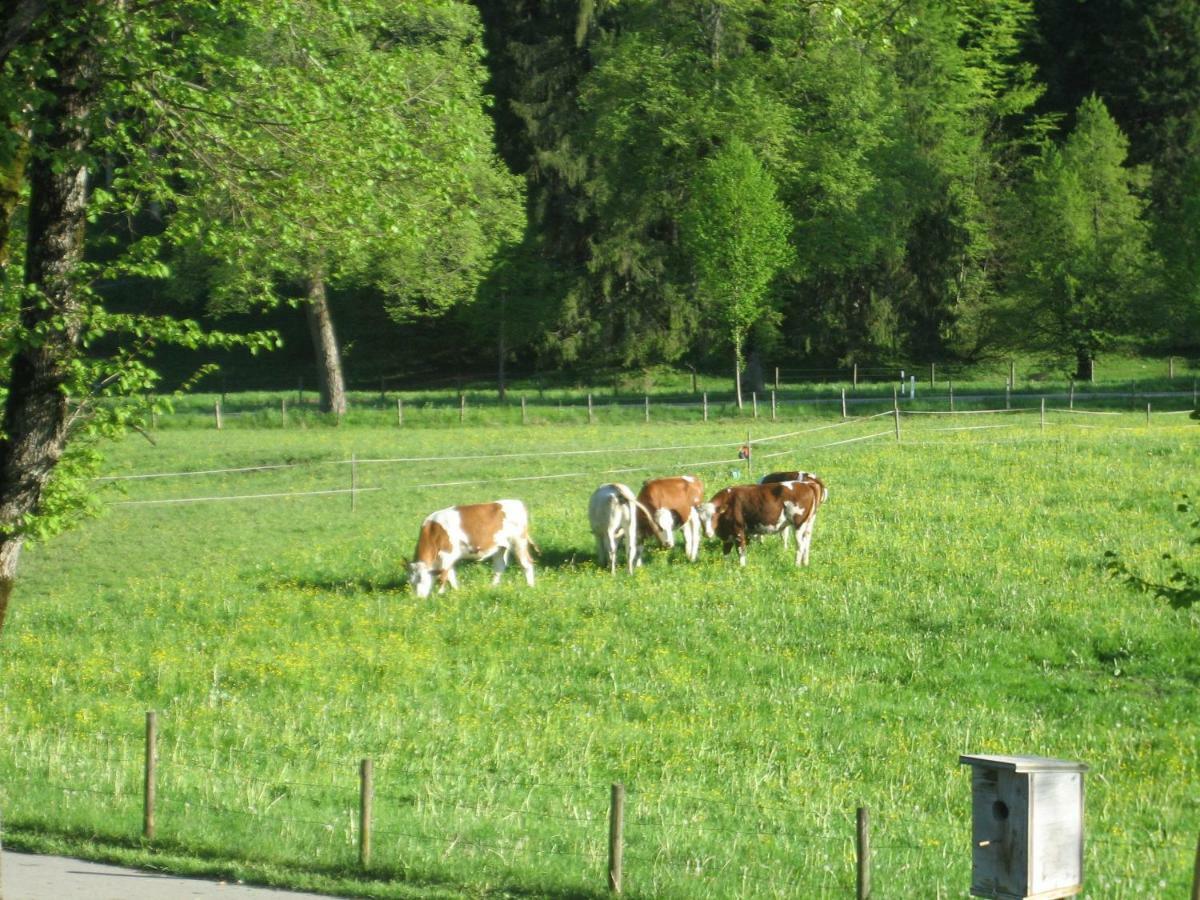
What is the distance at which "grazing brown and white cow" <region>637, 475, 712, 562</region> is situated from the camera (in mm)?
26453

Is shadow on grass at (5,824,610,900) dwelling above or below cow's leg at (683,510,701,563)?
below

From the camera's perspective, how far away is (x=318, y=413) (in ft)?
164

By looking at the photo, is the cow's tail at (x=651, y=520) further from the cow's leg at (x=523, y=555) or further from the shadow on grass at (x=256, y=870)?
the shadow on grass at (x=256, y=870)

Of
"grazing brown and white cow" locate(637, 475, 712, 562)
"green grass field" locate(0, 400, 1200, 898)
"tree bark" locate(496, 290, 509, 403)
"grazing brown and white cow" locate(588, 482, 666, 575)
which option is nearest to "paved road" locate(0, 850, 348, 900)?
"green grass field" locate(0, 400, 1200, 898)

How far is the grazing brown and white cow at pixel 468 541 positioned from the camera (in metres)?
24.1

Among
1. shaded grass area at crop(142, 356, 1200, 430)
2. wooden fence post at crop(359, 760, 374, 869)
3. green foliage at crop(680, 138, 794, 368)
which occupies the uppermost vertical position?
green foliage at crop(680, 138, 794, 368)

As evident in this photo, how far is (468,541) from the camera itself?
24547 mm

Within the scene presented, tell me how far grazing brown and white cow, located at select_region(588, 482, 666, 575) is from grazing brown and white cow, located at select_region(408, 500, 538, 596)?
1.28 meters

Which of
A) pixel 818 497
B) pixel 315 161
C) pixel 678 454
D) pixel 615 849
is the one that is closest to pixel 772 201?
pixel 678 454

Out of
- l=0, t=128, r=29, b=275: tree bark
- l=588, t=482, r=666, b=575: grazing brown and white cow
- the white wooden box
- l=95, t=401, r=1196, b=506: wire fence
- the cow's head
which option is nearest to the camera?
the white wooden box

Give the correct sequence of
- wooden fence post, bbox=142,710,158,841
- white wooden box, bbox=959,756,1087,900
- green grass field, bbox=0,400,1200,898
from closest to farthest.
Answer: white wooden box, bbox=959,756,1087,900 → green grass field, bbox=0,400,1200,898 → wooden fence post, bbox=142,710,158,841

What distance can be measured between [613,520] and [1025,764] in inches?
662

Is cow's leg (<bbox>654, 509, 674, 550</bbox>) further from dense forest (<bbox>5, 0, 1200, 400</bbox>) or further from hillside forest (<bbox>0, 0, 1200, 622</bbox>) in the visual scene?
dense forest (<bbox>5, 0, 1200, 400</bbox>)

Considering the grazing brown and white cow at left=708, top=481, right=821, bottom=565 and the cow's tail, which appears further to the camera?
the grazing brown and white cow at left=708, top=481, right=821, bottom=565
